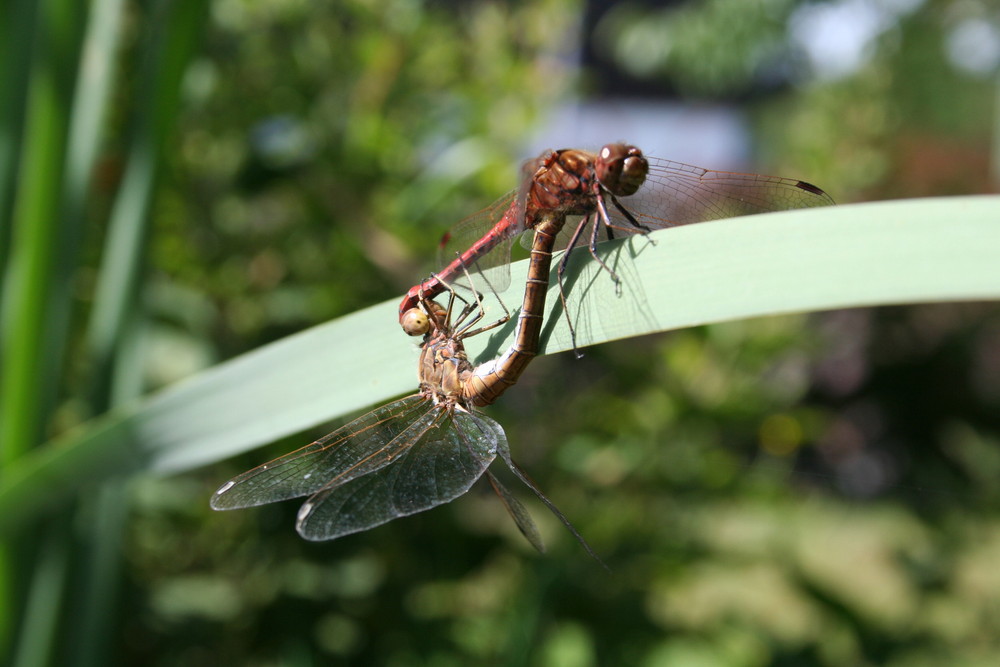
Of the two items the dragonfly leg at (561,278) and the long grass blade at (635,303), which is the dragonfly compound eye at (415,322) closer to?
the long grass blade at (635,303)

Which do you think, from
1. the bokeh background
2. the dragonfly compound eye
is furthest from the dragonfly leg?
the bokeh background

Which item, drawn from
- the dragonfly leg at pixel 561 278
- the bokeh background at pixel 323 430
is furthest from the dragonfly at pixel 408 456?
the bokeh background at pixel 323 430

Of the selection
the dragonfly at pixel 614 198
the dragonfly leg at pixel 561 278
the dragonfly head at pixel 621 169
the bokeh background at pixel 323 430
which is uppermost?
the dragonfly head at pixel 621 169

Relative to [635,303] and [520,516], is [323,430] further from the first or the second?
[635,303]

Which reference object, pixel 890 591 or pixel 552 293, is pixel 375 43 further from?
pixel 890 591

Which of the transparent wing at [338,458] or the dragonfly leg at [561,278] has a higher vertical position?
the dragonfly leg at [561,278]

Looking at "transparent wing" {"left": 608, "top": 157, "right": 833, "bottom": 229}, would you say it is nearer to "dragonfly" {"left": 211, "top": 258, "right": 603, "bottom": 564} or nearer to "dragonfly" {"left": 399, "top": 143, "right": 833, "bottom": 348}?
"dragonfly" {"left": 399, "top": 143, "right": 833, "bottom": 348}

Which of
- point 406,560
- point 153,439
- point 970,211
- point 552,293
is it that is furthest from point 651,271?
point 406,560

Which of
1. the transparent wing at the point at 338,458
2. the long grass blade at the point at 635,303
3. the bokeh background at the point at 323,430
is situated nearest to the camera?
the long grass blade at the point at 635,303

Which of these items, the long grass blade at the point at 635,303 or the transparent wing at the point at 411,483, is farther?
the transparent wing at the point at 411,483
